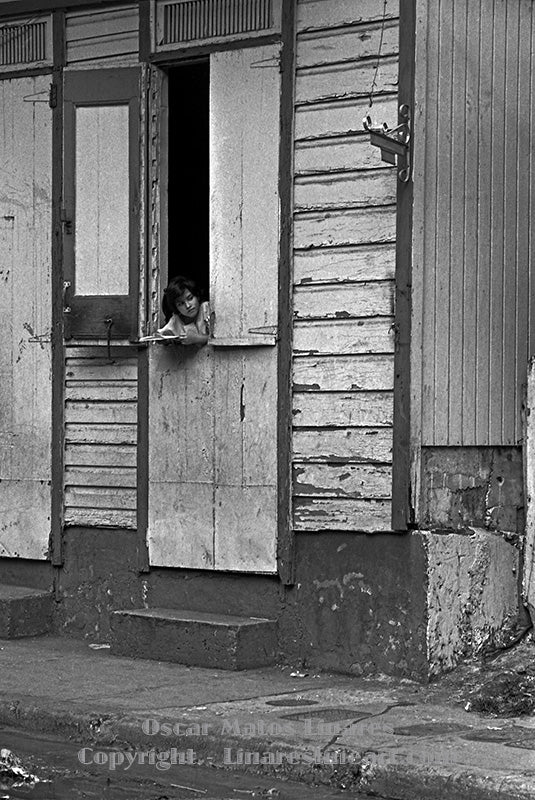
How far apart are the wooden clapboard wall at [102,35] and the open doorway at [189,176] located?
98 centimetres

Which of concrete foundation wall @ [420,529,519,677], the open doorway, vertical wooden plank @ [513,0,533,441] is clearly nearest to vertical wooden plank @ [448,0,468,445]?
vertical wooden plank @ [513,0,533,441]

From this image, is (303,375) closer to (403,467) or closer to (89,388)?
(403,467)

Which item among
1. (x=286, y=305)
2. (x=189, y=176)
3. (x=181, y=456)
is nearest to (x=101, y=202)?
(x=189, y=176)

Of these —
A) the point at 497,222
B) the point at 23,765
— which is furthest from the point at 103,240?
the point at 23,765

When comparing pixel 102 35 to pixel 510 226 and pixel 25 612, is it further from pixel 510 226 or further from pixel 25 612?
pixel 25 612

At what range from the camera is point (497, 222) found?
9570mm

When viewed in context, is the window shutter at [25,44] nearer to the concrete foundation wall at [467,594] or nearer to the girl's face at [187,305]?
the girl's face at [187,305]

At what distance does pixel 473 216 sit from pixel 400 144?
0.79 meters

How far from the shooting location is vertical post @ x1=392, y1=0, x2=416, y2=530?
905 centimetres

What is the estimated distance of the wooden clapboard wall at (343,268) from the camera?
30.1 ft

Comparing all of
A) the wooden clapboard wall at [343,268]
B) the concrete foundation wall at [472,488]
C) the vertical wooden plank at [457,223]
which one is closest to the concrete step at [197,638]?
the wooden clapboard wall at [343,268]

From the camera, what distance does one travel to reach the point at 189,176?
12.1m

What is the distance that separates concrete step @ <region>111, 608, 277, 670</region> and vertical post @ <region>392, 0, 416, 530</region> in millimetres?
1240

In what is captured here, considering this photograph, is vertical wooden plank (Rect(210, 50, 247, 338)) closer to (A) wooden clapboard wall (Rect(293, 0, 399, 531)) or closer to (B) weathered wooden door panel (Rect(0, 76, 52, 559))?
(A) wooden clapboard wall (Rect(293, 0, 399, 531))
